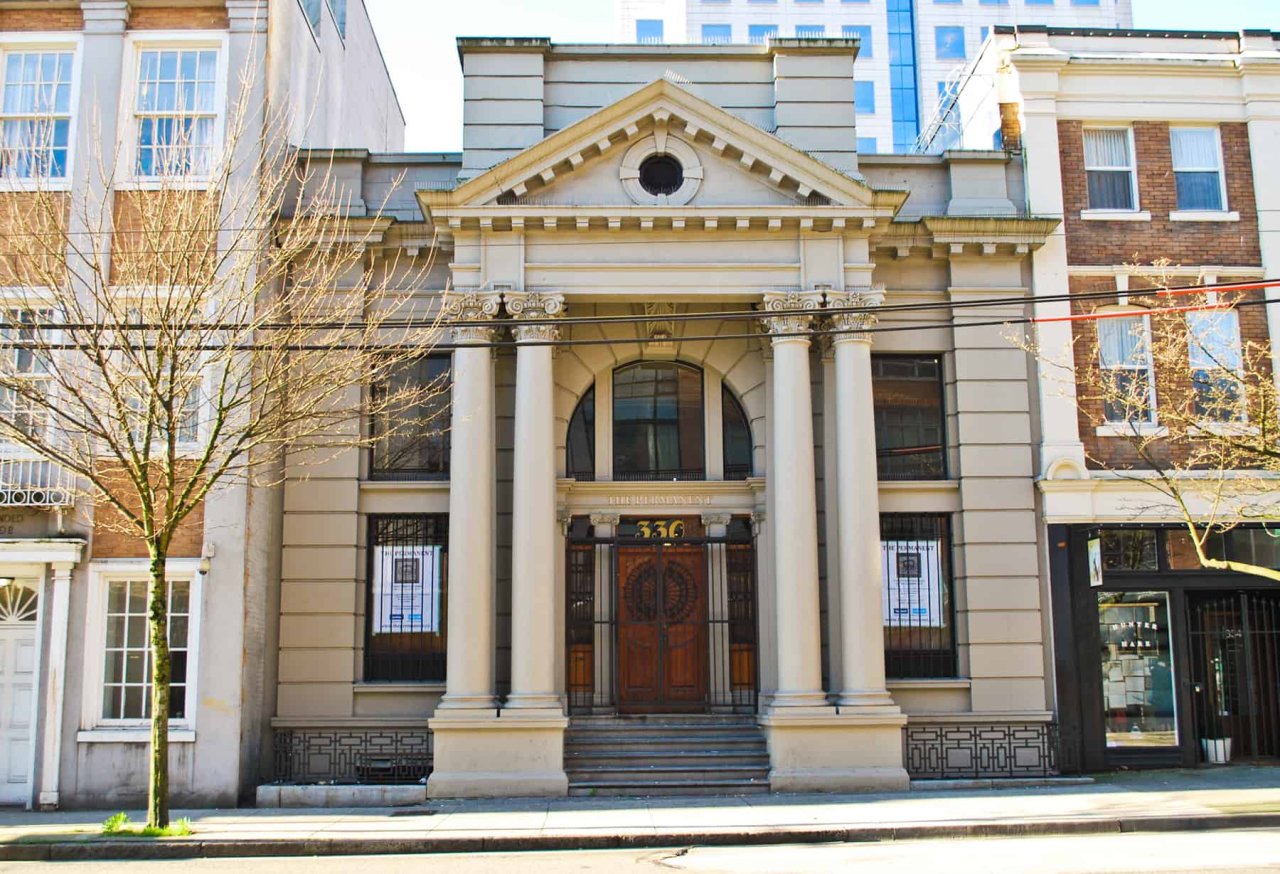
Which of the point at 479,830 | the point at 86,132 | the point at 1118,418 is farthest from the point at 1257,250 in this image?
the point at 86,132

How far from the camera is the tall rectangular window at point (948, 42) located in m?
62.7

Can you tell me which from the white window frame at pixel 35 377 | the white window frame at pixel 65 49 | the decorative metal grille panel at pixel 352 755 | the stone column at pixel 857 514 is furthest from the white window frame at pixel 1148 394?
the white window frame at pixel 65 49

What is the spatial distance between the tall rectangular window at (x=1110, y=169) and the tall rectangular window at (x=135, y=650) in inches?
595

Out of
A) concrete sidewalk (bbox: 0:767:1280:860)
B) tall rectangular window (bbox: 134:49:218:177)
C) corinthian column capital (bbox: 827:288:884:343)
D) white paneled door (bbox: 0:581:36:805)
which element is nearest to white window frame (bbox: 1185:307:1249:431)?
corinthian column capital (bbox: 827:288:884:343)

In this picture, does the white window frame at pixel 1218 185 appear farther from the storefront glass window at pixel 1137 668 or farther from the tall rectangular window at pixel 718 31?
the tall rectangular window at pixel 718 31

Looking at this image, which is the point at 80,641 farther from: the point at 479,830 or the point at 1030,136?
the point at 1030,136

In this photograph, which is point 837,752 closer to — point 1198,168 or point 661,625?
point 661,625

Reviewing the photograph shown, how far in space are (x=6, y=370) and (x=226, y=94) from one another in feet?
19.0

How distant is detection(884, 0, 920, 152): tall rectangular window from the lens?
6300cm

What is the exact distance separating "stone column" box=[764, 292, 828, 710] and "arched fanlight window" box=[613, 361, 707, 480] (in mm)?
2060

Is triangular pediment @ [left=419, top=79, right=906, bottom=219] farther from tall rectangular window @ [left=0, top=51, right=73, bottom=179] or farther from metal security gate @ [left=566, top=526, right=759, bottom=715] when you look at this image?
tall rectangular window @ [left=0, top=51, right=73, bottom=179]

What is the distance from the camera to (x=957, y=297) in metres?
20.3

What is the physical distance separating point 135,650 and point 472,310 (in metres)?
6.77

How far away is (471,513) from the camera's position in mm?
18609
